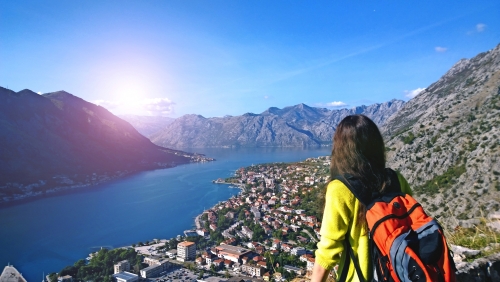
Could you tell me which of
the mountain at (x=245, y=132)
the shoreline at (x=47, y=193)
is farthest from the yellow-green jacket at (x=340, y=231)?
the mountain at (x=245, y=132)

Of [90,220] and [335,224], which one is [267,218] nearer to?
[90,220]

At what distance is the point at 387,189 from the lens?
0.93 metres

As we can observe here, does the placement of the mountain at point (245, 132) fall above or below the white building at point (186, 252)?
above

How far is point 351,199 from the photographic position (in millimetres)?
887

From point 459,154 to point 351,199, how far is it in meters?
14.8

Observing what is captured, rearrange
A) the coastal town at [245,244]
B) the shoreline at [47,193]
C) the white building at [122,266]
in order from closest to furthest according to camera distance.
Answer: the coastal town at [245,244] → the white building at [122,266] → the shoreline at [47,193]

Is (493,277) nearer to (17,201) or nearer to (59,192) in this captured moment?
(17,201)

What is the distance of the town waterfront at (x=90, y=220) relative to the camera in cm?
1704

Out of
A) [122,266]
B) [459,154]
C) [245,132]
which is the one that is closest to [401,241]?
[459,154]

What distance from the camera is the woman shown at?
885mm

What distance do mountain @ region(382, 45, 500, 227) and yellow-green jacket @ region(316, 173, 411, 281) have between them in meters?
7.49

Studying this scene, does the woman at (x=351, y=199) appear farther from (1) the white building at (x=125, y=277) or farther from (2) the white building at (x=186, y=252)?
(2) the white building at (x=186, y=252)

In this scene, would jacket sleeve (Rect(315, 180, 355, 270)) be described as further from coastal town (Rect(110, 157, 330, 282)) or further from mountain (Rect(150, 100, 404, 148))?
mountain (Rect(150, 100, 404, 148))

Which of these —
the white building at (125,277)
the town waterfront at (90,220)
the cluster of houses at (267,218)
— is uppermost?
the cluster of houses at (267,218)
